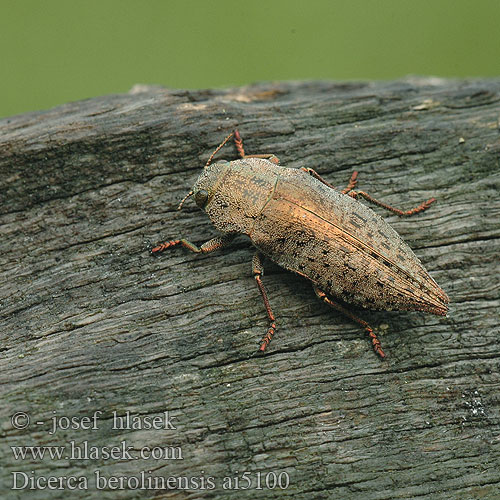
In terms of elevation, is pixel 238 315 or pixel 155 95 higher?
pixel 155 95

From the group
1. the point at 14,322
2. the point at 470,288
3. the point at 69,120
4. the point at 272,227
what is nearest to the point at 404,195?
the point at 470,288

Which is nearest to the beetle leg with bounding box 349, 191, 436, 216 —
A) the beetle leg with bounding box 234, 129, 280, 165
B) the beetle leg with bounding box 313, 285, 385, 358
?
the beetle leg with bounding box 234, 129, 280, 165

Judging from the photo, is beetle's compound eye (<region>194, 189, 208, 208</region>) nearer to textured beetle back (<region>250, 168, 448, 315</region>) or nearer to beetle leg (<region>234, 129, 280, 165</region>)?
textured beetle back (<region>250, 168, 448, 315</region>)

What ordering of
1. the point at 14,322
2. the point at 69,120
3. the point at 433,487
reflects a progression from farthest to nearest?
the point at 69,120
the point at 14,322
the point at 433,487

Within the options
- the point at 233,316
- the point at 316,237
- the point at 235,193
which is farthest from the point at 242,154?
the point at 233,316

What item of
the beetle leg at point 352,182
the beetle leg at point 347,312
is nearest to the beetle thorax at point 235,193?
the beetle leg at point 352,182

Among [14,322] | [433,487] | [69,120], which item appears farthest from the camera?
[69,120]

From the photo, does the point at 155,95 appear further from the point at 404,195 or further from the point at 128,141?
the point at 404,195
